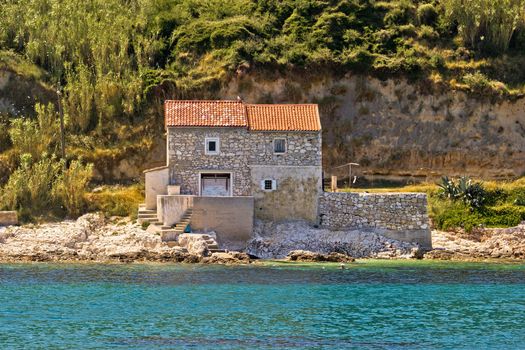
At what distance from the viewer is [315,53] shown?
58.5m

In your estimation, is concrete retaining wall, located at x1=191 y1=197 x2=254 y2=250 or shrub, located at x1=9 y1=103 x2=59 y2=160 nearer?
concrete retaining wall, located at x1=191 y1=197 x2=254 y2=250

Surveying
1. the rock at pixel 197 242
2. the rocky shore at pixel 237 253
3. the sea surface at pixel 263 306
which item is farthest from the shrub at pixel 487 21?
the rock at pixel 197 242

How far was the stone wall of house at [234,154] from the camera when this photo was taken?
50.0m

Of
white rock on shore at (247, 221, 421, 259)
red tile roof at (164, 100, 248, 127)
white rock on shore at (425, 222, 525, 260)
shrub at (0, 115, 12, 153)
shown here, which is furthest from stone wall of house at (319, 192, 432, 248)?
shrub at (0, 115, 12, 153)

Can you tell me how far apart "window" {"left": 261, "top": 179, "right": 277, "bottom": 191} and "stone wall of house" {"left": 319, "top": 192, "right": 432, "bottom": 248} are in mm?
2000

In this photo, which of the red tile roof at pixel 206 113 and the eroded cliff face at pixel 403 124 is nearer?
the red tile roof at pixel 206 113

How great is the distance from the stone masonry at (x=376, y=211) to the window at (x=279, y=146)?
2.73 m

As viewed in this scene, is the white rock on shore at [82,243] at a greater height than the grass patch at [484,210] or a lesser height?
lesser

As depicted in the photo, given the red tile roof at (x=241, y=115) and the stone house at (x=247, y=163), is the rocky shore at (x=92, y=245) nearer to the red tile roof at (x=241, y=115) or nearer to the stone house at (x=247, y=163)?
the stone house at (x=247, y=163)

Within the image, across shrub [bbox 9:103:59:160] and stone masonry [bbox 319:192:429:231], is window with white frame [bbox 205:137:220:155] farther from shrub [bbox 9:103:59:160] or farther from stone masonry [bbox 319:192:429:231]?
shrub [bbox 9:103:59:160]

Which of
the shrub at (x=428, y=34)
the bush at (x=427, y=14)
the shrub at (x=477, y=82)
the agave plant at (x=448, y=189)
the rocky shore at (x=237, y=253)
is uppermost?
the bush at (x=427, y=14)

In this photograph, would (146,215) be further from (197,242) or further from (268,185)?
(268,185)

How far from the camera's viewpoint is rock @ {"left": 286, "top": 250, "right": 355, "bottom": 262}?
46812 mm

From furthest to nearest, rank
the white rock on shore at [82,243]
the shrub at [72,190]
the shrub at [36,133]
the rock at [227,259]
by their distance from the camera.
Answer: the shrub at [36,133]
the shrub at [72,190]
the white rock on shore at [82,243]
the rock at [227,259]
